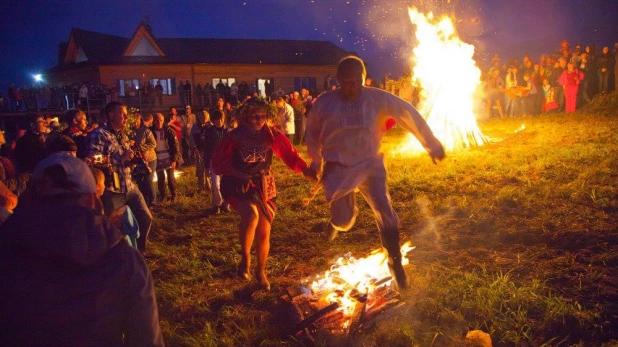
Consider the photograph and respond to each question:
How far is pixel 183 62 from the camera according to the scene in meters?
33.3

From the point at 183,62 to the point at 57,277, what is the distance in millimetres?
33505

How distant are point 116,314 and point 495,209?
19.6ft

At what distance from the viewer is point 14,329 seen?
191 centimetres

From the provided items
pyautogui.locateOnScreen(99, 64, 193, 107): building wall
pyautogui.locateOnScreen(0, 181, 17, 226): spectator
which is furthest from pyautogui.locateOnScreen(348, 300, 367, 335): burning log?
pyautogui.locateOnScreen(99, 64, 193, 107): building wall

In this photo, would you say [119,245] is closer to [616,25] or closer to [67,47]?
[616,25]

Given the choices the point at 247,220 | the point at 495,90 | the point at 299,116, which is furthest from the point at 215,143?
the point at 495,90

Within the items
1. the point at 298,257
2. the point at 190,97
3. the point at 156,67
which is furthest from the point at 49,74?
the point at 298,257

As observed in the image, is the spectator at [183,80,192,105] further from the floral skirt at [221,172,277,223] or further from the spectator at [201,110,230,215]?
the floral skirt at [221,172,277,223]

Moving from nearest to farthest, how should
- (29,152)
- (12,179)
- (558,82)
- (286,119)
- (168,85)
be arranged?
(12,179)
(29,152)
(286,119)
(558,82)
(168,85)

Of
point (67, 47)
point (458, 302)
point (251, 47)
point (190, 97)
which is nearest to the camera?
point (458, 302)

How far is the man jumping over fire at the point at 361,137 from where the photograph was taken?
4.45 m

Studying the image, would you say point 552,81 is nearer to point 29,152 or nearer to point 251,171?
point 251,171

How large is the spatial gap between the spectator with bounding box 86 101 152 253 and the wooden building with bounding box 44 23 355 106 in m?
23.8

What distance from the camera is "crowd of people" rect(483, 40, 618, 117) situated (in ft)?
55.2
